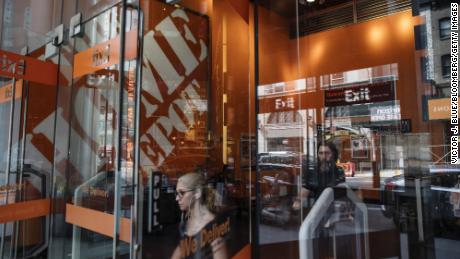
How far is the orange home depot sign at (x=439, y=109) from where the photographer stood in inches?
89.9

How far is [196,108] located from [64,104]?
1600mm

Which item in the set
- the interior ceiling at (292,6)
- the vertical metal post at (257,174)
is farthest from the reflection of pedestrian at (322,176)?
the interior ceiling at (292,6)

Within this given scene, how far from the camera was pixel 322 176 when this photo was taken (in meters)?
3.58

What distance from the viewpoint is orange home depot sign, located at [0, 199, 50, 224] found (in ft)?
8.59

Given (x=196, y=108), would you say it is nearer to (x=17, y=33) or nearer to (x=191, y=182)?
(x=191, y=182)

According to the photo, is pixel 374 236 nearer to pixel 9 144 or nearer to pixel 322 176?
pixel 322 176

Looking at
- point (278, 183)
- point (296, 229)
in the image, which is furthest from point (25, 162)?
point (296, 229)

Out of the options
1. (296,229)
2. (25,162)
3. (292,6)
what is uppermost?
(292,6)

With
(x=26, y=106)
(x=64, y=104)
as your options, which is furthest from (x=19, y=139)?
(x=64, y=104)

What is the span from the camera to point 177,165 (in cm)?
245

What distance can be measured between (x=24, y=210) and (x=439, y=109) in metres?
3.58

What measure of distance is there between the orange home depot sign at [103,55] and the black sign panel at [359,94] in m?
2.87

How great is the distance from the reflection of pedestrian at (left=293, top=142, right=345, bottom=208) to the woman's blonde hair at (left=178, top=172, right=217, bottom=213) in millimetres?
1325

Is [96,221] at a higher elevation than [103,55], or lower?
lower
